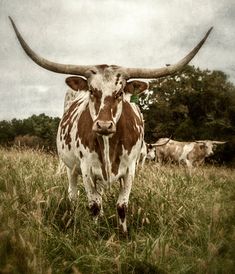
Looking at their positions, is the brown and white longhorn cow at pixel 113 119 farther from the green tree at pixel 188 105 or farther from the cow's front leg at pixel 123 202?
the green tree at pixel 188 105

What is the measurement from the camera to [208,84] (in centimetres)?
2914

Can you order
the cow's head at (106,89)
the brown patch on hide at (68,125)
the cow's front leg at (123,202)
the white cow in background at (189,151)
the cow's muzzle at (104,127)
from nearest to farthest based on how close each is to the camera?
the cow's muzzle at (104,127) → the cow's head at (106,89) → the cow's front leg at (123,202) → the brown patch on hide at (68,125) → the white cow in background at (189,151)

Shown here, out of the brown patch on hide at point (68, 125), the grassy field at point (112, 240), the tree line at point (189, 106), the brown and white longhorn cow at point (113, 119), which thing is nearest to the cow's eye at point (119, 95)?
the brown and white longhorn cow at point (113, 119)

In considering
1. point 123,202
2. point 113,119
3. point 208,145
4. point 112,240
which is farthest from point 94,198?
point 208,145

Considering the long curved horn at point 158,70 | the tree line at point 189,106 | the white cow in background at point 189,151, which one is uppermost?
the long curved horn at point 158,70

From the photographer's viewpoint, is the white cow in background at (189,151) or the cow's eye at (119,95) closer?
the cow's eye at (119,95)

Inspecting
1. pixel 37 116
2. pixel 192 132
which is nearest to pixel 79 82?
pixel 192 132

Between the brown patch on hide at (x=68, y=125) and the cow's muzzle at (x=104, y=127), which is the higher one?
the cow's muzzle at (x=104, y=127)

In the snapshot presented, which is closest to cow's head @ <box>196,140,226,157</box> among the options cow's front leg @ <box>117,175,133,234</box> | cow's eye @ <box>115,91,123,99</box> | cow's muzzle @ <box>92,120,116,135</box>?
cow's front leg @ <box>117,175,133,234</box>

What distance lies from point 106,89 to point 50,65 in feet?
2.48

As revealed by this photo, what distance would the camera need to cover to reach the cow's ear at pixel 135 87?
5.30 meters

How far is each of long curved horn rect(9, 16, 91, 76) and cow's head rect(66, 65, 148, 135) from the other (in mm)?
83

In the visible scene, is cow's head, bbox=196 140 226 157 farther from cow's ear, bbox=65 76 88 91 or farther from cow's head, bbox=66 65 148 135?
cow's ear, bbox=65 76 88 91

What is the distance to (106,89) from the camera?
16.0ft
